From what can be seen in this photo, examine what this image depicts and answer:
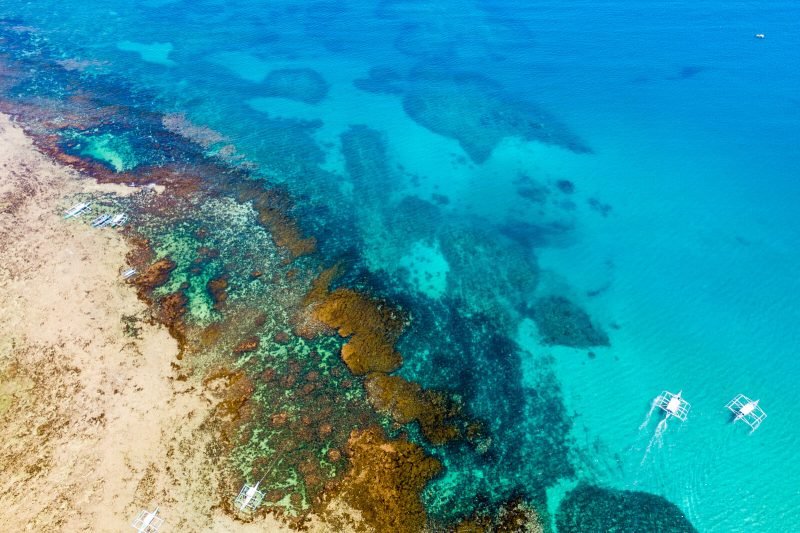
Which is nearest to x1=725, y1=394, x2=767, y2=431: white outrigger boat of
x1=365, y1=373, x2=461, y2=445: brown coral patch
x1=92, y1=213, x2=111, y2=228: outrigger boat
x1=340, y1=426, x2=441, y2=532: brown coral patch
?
x1=365, y1=373, x2=461, y2=445: brown coral patch

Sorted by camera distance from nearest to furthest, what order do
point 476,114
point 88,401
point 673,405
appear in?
point 88,401 < point 673,405 < point 476,114

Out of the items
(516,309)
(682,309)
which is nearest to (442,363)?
(516,309)

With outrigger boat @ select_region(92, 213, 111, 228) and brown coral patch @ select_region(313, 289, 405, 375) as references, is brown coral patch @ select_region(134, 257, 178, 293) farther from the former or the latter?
brown coral patch @ select_region(313, 289, 405, 375)

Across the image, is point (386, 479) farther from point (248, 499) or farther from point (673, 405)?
point (673, 405)

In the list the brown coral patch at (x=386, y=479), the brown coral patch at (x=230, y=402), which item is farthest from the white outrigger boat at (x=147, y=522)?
the brown coral patch at (x=386, y=479)

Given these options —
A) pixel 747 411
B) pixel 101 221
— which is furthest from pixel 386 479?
pixel 101 221

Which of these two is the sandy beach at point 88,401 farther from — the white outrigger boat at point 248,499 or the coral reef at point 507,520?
the coral reef at point 507,520
